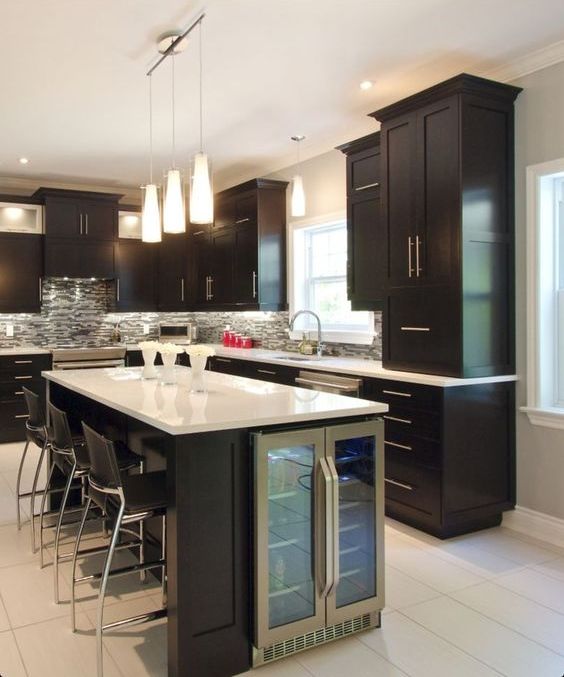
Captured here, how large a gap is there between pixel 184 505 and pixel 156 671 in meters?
0.66

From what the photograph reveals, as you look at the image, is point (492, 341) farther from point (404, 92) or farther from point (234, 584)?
point (234, 584)

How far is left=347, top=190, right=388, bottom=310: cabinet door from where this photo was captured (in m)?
4.43

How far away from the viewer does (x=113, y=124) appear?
4.88 m

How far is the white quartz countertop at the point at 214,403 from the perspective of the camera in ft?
7.47

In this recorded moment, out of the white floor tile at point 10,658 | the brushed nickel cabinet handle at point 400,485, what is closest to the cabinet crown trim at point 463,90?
the brushed nickel cabinet handle at point 400,485

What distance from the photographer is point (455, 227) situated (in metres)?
3.56

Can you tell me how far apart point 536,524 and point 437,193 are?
2.06m

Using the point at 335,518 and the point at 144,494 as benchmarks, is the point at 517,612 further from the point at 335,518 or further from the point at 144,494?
the point at 144,494

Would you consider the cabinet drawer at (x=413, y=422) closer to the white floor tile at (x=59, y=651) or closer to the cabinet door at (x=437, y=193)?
the cabinet door at (x=437, y=193)

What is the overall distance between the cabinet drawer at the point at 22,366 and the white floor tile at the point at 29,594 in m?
3.40

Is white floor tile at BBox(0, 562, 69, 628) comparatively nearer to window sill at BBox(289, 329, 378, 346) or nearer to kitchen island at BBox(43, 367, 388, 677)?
kitchen island at BBox(43, 367, 388, 677)

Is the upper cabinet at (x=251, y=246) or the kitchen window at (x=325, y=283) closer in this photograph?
the kitchen window at (x=325, y=283)

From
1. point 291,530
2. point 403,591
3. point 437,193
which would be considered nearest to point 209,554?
point 291,530

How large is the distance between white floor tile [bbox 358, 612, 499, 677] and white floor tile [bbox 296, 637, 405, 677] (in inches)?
1.6
